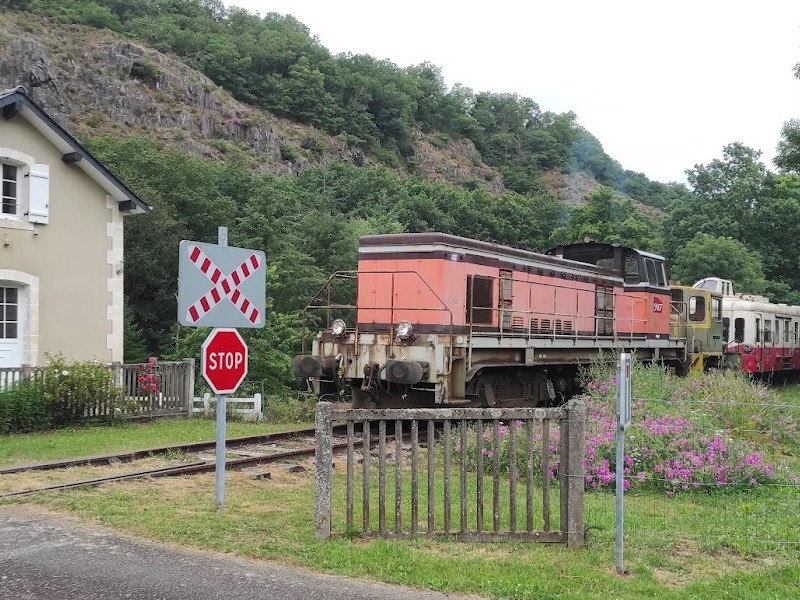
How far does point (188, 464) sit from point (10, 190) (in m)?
9.29

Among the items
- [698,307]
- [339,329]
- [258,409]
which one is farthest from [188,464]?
[698,307]

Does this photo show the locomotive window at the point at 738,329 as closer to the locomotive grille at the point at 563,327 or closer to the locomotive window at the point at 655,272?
the locomotive window at the point at 655,272

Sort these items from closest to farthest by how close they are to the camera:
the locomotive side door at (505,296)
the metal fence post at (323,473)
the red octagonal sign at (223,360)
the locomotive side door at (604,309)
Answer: the metal fence post at (323,473), the red octagonal sign at (223,360), the locomotive side door at (505,296), the locomotive side door at (604,309)

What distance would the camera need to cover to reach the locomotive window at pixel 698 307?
25.0 m

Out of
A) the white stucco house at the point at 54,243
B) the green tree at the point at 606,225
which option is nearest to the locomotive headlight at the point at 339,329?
the white stucco house at the point at 54,243

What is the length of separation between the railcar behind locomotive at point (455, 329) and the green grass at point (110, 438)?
84.5 inches

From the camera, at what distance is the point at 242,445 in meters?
12.6

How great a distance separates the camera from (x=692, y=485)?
28.3 ft

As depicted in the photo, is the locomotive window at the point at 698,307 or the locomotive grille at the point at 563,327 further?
the locomotive window at the point at 698,307

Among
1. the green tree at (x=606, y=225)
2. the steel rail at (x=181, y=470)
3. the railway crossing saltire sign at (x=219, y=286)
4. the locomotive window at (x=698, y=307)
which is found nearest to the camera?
the railway crossing saltire sign at (x=219, y=286)

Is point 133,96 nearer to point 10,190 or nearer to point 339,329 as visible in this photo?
point 10,190

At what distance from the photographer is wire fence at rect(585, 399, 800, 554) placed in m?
6.68

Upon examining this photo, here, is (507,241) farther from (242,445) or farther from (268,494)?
(268,494)

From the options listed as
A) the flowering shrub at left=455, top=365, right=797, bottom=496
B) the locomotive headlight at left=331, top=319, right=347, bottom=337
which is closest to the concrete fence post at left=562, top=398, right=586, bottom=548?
the flowering shrub at left=455, top=365, right=797, bottom=496
